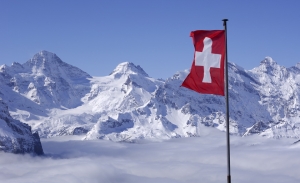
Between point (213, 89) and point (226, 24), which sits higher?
point (226, 24)

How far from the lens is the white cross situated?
36219 millimetres

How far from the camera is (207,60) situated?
119 feet

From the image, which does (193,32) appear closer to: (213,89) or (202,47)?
(202,47)

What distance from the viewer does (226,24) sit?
116 feet

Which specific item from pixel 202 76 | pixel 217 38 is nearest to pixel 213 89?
pixel 202 76

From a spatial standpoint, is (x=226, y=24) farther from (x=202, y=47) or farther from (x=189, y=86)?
(x=189, y=86)

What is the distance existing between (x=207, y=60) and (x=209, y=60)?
14 centimetres

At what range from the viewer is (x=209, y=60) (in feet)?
119

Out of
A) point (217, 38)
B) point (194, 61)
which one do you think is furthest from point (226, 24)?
point (194, 61)

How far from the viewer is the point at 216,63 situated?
3631cm

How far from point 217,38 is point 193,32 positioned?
1.77m

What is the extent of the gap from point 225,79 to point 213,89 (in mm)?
1397

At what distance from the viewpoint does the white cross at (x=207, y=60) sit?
36.2 metres

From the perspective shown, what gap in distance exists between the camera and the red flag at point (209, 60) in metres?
36.2
